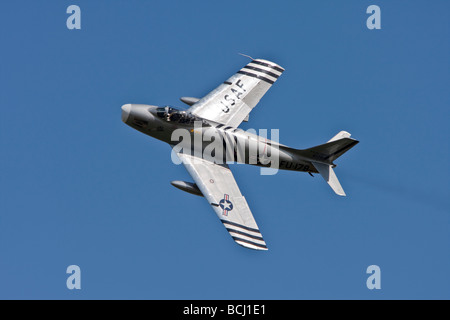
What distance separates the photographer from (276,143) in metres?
41.8

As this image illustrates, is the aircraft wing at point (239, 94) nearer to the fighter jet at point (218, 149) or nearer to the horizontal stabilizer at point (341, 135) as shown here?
A: the fighter jet at point (218, 149)

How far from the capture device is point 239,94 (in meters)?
44.9

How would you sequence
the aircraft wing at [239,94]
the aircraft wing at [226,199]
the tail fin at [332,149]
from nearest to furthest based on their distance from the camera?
the aircraft wing at [226,199] < the tail fin at [332,149] < the aircraft wing at [239,94]

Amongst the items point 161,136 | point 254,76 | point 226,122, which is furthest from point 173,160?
point 254,76

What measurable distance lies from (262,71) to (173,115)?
8.02m

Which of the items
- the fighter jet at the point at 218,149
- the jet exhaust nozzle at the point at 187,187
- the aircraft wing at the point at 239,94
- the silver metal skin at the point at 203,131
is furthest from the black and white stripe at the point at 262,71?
the jet exhaust nozzle at the point at 187,187

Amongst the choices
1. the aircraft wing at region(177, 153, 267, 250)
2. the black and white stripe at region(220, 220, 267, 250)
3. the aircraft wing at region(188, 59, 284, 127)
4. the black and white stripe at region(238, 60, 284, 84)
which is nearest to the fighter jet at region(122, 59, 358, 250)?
the aircraft wing at region(177, 153, 267, 250)

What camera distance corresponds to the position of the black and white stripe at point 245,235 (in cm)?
3750

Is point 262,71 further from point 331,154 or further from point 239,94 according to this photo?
point 331,154

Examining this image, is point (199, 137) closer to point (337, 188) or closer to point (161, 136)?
point (161, 136)

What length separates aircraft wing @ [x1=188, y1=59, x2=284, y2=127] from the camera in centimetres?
4359

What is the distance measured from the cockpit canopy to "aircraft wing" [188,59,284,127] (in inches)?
74.0

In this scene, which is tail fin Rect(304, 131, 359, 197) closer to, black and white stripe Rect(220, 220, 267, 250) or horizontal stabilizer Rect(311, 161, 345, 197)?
horizontal stabilizer Rect(311, 161, 345, 197)

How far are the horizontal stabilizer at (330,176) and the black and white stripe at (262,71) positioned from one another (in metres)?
7.48
